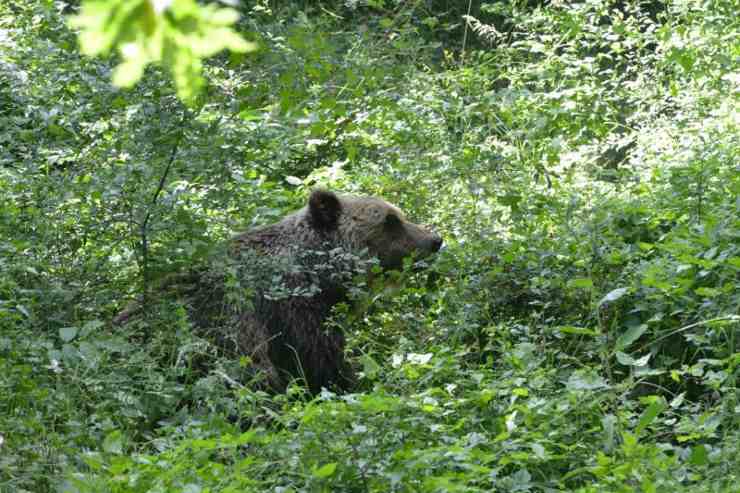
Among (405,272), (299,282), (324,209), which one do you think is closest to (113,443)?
(299,282)

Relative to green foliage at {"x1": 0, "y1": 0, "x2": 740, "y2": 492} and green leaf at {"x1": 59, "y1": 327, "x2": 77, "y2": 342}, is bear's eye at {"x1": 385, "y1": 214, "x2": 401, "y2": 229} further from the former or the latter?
green leaf at {"x1": 59, "y1": 327, "x2": 77, "y2": 342}

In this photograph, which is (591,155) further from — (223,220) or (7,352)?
(7,352)

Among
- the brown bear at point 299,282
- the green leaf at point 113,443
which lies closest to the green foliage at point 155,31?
the green leaf at point 113,443

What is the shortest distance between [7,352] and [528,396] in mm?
2497

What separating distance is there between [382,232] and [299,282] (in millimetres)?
1045

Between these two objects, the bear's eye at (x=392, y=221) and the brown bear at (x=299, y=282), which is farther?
the bear's eye at (x=392, y=221)

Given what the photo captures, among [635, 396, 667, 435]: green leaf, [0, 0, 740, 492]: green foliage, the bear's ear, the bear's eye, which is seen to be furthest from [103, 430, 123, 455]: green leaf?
the bear's eye

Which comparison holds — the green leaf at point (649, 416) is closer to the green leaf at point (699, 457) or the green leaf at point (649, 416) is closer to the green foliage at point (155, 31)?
the green leaf at point (699, 457)

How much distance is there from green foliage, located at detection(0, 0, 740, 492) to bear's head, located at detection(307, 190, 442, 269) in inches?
10.6

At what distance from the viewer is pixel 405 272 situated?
722cm

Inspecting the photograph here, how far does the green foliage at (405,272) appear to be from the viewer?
4449 millimetres

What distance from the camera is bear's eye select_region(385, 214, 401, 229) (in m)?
7.93

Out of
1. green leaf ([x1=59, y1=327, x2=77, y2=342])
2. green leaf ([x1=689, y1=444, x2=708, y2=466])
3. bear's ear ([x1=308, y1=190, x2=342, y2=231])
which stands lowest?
green leaf ([x1=689, y1=444, x2=708, y2=466])

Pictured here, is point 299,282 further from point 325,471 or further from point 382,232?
point 325,471
